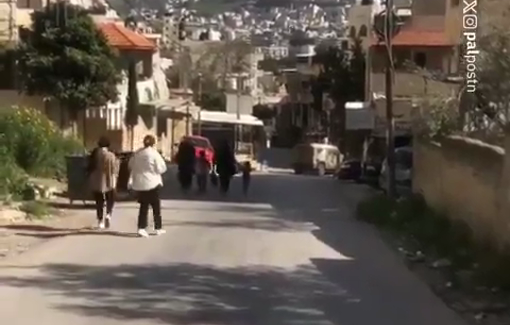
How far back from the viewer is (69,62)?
50.2 meters

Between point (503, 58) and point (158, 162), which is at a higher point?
point (503, 58)

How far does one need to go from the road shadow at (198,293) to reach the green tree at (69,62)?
33612 mm

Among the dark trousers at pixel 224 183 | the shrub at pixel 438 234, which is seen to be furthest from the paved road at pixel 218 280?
the dark trousers at pixel 224 183

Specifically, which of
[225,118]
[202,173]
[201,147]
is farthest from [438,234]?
A: [225,118]

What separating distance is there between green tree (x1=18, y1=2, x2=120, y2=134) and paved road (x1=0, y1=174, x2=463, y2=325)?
25253 mm

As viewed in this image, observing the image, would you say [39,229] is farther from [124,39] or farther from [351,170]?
[124,39]

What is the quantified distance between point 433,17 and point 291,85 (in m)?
52.3

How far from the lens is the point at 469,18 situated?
28938 mm

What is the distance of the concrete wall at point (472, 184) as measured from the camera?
17.6m

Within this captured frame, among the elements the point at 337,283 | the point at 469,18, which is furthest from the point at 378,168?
the point at 337,283

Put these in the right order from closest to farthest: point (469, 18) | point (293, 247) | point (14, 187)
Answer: point (293, 247)
point (14, 187)
point (469, 18)

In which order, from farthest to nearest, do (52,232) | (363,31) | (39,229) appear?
(363,31) < (39,229) < (52,232)

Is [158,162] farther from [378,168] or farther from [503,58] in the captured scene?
[378,168]

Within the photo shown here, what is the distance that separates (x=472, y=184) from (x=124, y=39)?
43316 mm
